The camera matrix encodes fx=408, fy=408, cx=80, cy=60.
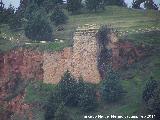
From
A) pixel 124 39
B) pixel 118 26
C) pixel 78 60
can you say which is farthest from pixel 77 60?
pixel 118 26

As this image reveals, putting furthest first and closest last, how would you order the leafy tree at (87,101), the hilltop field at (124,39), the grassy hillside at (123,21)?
the grassy hillside at (123,21) → the leafy tree at (87,101) → the hilltop field at (124,39)

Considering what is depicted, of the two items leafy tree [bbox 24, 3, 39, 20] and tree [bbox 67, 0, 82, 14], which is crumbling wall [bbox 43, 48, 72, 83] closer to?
leafy tree [bbox 24, 3, 39, 20]

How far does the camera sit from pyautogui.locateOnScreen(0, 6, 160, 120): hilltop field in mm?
45875

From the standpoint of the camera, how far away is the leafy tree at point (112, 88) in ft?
153

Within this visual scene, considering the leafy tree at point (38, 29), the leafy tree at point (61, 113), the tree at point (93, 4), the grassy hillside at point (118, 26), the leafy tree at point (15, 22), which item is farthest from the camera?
the tree at point (93, 4)

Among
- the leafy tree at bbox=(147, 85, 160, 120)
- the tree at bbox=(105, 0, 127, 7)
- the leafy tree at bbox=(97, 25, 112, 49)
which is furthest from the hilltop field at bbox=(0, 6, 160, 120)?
the tree at bbox=(105, 0, 127, 7)

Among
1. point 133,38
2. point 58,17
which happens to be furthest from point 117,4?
point 133,38

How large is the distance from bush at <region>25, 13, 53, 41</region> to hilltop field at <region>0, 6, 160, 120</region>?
3.87ft

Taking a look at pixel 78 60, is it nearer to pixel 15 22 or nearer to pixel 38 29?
pixel 38 29

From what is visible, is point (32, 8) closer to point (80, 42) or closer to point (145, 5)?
point (80, 42)

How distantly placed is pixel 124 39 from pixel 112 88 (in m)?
9.84

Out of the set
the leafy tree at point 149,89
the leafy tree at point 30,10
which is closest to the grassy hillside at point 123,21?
the leafy tree at point 30,10

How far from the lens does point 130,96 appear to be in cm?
4681

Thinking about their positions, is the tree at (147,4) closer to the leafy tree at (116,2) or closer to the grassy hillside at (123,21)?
the leafy tree at (116,2)
